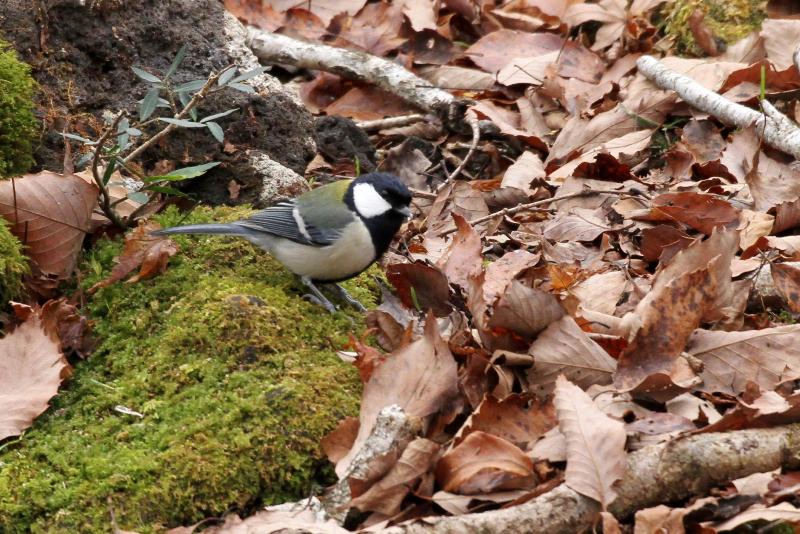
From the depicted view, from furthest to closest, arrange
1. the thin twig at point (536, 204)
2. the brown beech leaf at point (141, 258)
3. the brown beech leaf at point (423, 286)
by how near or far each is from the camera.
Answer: the thin twig at point (536, 204), the brown beech leaf at point (141, 258), the brown beech leaf at point (423, 286)

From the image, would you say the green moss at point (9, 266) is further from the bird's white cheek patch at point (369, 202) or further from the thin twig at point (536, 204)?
the thin twig at point (536, 204)

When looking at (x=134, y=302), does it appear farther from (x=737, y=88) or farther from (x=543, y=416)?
(x=737, y=88)

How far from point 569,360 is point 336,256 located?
1.35m

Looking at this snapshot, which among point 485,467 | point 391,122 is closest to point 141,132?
point 485,467

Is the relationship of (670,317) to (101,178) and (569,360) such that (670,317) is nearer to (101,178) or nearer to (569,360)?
(569,360)

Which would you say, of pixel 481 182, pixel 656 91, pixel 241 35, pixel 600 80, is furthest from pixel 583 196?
pixel 241 35

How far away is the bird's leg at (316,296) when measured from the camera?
3.95m

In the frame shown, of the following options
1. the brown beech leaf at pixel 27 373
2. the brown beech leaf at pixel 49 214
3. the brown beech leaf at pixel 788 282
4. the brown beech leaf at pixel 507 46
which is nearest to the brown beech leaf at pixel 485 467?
the brown beech leaf at pixel 788 282

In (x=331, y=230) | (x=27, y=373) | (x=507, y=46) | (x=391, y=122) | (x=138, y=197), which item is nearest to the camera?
(x=27, y=373)

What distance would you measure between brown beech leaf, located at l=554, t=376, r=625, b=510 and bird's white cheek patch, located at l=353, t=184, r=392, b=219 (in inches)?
67.0

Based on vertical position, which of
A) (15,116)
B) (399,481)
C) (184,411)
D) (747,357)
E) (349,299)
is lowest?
(349,299)

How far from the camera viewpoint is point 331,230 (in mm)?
4293

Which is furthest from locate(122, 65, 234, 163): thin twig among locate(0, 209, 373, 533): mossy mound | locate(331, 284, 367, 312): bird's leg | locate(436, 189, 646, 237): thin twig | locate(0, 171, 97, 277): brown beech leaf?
locate(436, 189, 646, 237): thin twig

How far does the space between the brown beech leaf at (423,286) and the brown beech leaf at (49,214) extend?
1.43m
